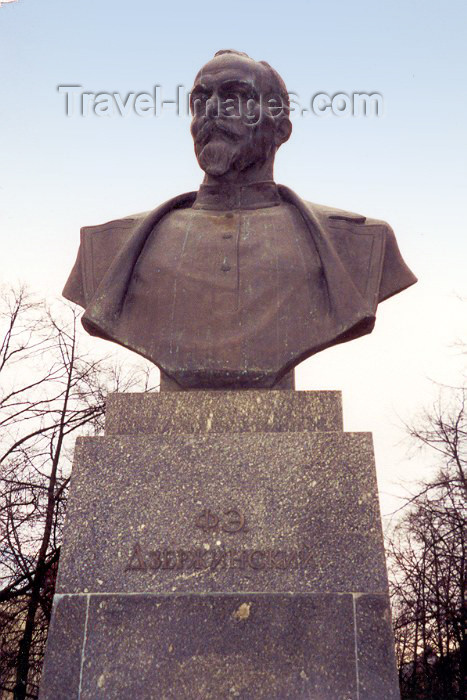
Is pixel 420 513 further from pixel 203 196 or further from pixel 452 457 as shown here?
pixel 203 196

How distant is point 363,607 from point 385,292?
5.84 ft

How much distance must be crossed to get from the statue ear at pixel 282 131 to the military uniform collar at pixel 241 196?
0.87ft

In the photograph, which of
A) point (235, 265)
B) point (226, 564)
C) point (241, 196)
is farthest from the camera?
point (241, 196)

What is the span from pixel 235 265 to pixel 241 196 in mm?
620

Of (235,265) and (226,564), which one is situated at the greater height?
(235,265)

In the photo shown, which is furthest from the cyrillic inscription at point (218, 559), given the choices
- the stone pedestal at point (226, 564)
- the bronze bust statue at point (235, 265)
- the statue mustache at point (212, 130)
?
the statue mustache at point (212, 130)

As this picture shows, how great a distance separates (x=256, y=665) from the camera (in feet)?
9.43

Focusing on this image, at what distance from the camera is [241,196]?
4555 mm

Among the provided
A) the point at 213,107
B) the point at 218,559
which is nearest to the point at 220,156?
the point at 213,107

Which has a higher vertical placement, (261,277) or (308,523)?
(261,277)

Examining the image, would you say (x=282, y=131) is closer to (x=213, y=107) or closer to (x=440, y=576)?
(x=213, y=107)

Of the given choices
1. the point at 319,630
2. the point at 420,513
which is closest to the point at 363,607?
the point at 319,630

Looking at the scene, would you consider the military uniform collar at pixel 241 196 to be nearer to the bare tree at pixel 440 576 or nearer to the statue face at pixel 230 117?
the statue face at pixel 230 117

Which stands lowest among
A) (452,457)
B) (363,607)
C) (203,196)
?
(363,607)
